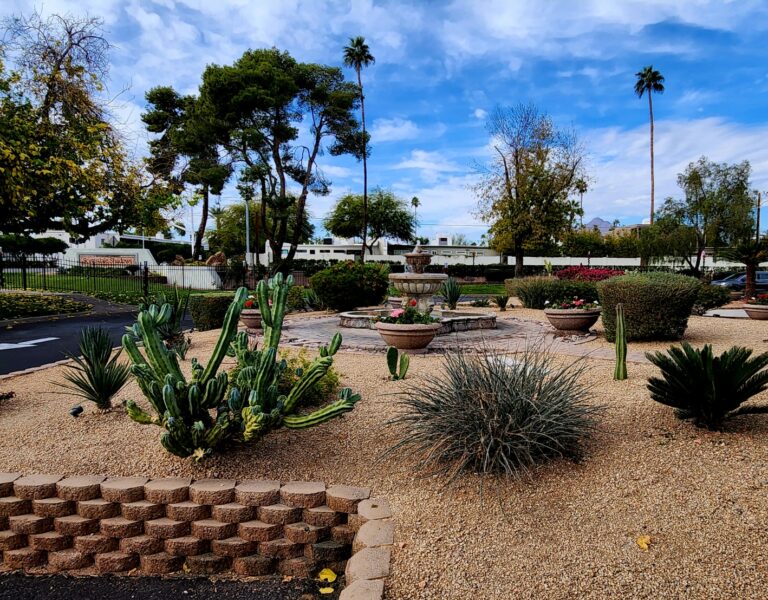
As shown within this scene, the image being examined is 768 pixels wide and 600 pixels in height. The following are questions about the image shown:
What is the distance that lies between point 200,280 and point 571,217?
22958 mm

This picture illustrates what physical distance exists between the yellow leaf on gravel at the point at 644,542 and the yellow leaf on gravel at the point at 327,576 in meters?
1.66

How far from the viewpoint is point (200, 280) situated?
29641 mm

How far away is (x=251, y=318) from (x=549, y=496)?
30.0 feet

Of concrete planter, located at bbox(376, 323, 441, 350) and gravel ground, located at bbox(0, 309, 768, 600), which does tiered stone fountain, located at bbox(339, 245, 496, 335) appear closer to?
concrete planter, located at bbox(376, 323, 441, 350)

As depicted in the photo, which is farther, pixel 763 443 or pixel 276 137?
pixel 276 137

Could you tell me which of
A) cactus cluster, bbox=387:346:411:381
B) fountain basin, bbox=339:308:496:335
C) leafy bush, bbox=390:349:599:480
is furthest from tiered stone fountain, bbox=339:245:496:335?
leafy bush, bbox=390:349:599:480

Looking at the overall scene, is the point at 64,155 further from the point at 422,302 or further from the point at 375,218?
the point at 375,218

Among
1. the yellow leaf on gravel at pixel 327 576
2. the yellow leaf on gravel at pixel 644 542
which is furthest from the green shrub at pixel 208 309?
the yellow leaf on gravel at pixel 644 542

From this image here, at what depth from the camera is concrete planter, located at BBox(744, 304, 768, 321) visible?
39.9ft

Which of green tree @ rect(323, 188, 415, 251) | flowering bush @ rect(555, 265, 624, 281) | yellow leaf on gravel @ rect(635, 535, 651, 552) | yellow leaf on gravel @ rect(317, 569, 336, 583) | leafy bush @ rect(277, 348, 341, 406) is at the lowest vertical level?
yellow leaf on gravel @ rect(317, 569, 336, 583)

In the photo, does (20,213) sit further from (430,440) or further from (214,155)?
(214,155)

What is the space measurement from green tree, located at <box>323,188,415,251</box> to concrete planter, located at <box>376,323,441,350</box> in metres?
42.3

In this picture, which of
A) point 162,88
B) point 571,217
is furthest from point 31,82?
point 571,217

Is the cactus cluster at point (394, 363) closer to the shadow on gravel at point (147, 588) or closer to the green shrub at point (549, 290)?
the shadow on gravel at point (147, 588)
